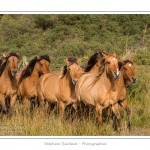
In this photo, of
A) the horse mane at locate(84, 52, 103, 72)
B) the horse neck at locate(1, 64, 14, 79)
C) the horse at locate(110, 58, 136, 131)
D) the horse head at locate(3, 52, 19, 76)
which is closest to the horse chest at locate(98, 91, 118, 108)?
the horse at locate(110, 58, 136, 131)

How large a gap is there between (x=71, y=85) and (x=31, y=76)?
1.99 meters

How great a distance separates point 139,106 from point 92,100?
2248 mm

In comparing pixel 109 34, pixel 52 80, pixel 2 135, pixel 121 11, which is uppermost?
pixel 109 34

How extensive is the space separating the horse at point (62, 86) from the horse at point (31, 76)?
486 mm

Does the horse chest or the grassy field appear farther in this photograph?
the horse chest

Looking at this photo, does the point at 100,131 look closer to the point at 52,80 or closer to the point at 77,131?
the point at 77,131

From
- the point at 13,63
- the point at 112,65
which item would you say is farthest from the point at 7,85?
the point at 112,65

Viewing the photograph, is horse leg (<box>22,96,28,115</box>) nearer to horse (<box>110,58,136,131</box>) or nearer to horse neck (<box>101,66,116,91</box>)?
horse (<box>110,58,136,131</box>)

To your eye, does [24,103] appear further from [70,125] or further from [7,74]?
[70,125]

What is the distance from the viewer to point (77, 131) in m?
7.90

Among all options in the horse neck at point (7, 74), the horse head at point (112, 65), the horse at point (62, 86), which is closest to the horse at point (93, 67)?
the horse at point (62, 86)

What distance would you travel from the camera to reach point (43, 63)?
34.6 ft

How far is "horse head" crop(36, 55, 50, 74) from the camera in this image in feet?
34.4

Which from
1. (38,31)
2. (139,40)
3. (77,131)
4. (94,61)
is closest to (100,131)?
(77,131)
